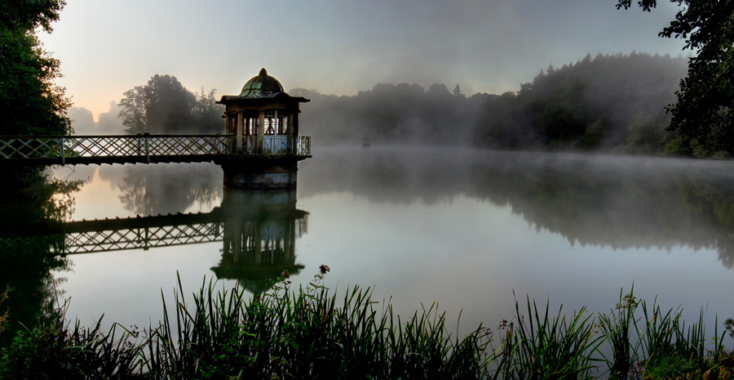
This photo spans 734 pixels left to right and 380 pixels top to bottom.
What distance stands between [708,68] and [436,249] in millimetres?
6371

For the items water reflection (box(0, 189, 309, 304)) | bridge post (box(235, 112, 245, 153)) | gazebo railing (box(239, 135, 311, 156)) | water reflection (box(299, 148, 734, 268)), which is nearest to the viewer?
water reflection (box(0, 189, 309, 304))

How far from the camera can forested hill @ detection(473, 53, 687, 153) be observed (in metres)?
52.5

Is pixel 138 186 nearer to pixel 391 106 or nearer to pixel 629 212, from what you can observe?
pixel 629 212

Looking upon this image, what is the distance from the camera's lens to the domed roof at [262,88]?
16898 millimetres

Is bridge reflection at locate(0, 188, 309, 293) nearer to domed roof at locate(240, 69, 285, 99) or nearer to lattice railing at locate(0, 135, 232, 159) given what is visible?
lattice railing at locate(0, 135, 232, 159)

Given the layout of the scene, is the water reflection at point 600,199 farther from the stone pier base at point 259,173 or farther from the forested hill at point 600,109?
the forested hill at point 600,109

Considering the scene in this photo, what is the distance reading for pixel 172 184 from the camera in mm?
21484

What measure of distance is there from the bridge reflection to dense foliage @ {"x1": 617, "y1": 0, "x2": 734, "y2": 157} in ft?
26.8

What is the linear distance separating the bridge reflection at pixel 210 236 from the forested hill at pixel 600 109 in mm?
49077

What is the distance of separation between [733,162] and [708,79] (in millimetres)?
40991

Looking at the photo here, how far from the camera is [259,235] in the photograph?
10656 mm

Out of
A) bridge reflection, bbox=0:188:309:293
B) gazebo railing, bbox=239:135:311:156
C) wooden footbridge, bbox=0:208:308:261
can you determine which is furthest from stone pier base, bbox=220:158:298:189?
wooden footbridge, bbox=0:208:308:261

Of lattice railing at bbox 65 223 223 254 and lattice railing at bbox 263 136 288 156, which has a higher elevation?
lattice railing at bbox 263 136 288 156

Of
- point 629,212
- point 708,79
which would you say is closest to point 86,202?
point 708,79
